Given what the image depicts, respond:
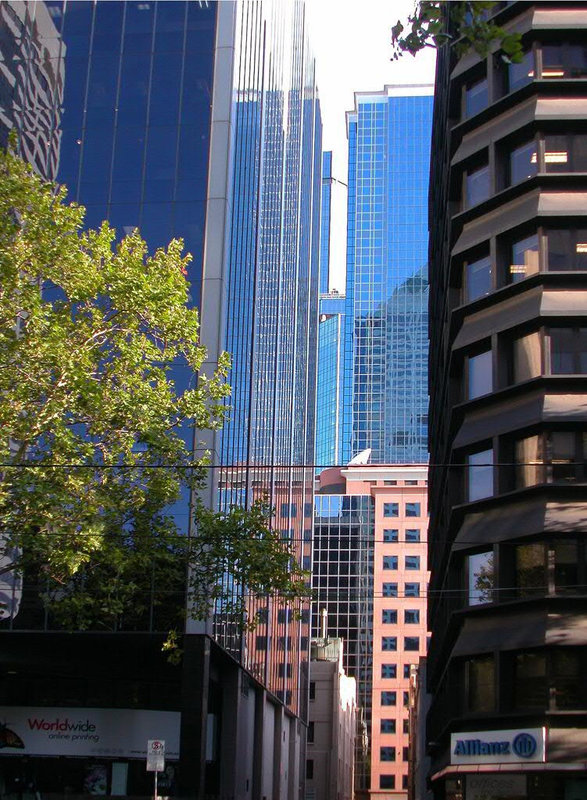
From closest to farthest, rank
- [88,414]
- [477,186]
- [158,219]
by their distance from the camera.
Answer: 1. [88,414]
2. [477,186]
3. [158,219]

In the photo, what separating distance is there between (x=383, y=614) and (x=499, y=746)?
119477mm

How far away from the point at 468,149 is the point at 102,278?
13.6 metres

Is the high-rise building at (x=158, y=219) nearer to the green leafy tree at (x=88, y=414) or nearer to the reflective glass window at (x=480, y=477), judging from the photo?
the reflective glass window at (x=480, y=477)

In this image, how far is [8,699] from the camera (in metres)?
48.9

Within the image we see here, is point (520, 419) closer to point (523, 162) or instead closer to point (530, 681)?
point (530, 681)

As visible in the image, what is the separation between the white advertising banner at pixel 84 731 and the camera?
46656 millimetres

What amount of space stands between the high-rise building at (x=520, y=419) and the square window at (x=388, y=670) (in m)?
110

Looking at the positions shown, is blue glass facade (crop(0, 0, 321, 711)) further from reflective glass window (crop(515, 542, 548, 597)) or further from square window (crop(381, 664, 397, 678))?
square window (crop(381, 664, 397, 678))

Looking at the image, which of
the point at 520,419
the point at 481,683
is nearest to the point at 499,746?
the point at 481,683

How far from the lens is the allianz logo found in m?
27.9

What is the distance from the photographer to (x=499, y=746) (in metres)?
Answer: 28.7

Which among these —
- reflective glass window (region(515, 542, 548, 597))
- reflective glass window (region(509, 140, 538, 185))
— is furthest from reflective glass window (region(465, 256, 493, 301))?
reflective glass window (region(515, 542, 548, 597))

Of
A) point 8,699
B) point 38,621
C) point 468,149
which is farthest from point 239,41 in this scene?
point 8,699

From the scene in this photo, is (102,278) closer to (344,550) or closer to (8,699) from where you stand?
(8,699)
